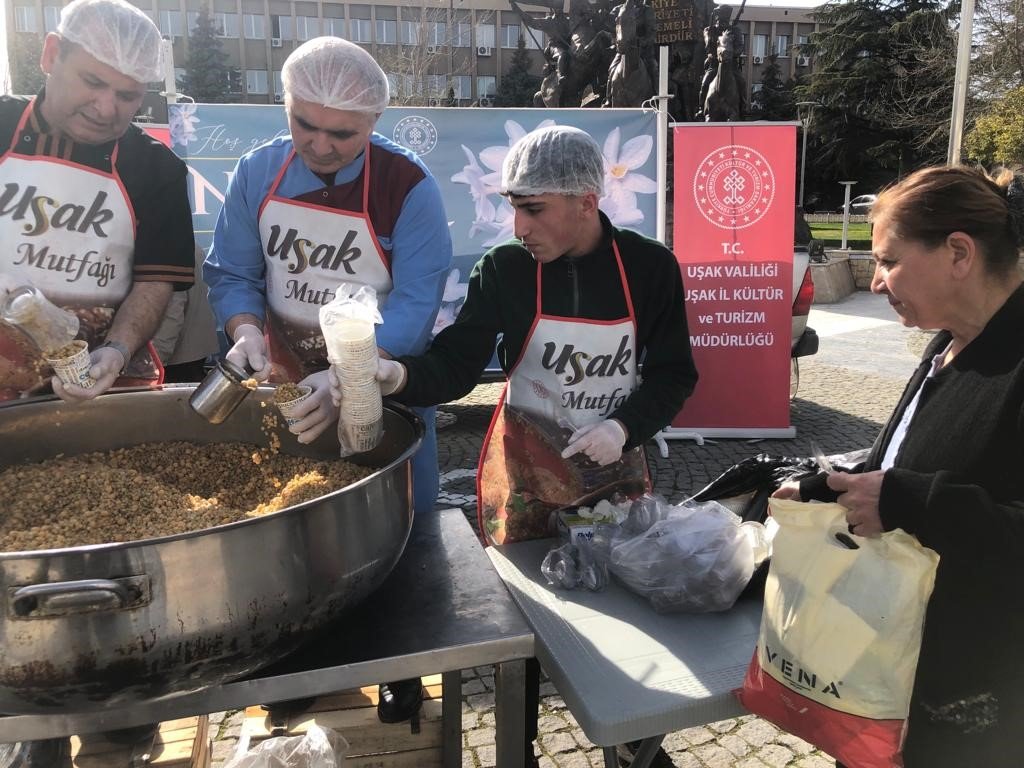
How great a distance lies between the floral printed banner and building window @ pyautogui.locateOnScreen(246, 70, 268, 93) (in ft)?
142

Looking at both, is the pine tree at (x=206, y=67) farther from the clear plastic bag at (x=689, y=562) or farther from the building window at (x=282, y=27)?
the clear plastic bag at (x=689, y=562)

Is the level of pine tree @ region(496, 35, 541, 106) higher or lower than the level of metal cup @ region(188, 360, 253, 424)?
higher

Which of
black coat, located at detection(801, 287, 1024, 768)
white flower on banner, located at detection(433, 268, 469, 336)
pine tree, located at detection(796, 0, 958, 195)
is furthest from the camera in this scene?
pine tree, located at detection(796, 0, 958, 195)

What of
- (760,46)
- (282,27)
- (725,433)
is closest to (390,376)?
(725,433)

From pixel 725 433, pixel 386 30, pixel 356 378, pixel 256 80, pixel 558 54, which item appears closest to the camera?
pixel 356 378

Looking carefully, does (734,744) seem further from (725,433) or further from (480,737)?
(725,433)

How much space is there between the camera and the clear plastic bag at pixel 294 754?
164 cm

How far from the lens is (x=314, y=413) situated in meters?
1.41

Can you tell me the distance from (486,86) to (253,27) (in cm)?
1361

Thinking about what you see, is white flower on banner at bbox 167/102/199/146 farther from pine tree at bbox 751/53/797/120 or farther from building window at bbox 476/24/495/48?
building window at bbox 476/24/495/48

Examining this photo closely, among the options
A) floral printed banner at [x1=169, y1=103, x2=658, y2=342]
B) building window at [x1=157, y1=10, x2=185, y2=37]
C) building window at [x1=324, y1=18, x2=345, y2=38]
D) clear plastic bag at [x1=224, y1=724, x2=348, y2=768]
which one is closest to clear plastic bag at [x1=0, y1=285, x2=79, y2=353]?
clear plastic bag at [x1=224, y1=724, x2=348, y2=768]

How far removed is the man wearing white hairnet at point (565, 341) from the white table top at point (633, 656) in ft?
1.19

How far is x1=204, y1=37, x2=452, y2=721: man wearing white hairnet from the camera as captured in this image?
1.78 meters

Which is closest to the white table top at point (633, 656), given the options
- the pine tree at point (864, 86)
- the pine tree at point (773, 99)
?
the pine tree at point (864, 86)
